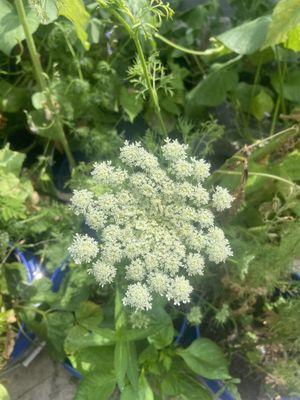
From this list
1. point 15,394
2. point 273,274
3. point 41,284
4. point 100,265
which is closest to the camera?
point 100,265

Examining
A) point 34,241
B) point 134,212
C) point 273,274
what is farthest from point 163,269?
point 34,241

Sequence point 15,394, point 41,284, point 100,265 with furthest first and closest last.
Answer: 1. point 15,394
2. point 41,284
3. point 100,265

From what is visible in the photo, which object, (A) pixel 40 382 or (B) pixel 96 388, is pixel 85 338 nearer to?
(B) pixel 96 388

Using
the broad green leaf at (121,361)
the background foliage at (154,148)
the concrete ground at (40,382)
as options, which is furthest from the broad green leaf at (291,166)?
the concrete ground at (40,382)

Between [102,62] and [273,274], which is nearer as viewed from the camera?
[273,274]

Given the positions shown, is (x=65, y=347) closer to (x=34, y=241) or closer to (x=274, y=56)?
(x=34, y=241)

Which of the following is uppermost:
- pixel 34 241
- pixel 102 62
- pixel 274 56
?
pixel 102 62

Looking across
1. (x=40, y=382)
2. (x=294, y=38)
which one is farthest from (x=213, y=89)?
(x=40, y=382)
